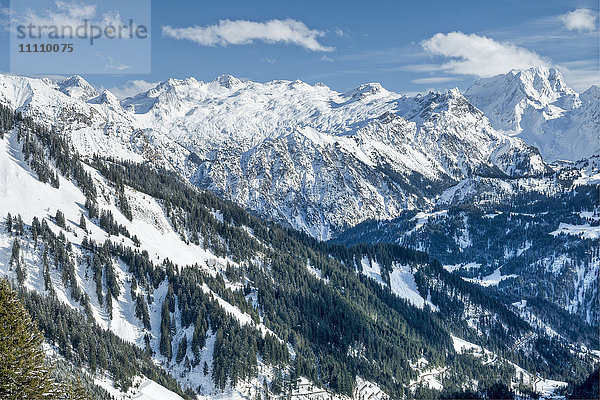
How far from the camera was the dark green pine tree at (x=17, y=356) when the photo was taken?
Answer: 39281 millimetres

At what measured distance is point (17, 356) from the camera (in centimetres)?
3966

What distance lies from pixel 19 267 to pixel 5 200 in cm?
4025

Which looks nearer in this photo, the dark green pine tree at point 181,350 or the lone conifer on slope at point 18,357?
the lone conifer on slope at point 18,357

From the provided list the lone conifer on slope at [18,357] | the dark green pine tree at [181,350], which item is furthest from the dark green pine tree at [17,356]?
the dark green pine tree at [181,350]

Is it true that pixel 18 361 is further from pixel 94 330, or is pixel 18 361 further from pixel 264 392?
pixel 264 392

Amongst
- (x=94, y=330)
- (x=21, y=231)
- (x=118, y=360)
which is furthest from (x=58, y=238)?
(x=118, y=360)

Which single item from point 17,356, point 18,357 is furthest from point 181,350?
point 17,356

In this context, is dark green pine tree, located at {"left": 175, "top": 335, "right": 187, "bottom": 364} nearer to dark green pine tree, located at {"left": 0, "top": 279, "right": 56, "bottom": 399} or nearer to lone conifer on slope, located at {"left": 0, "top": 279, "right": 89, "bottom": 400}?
lone conifer on slope, located at {"left": 0, "top": 279, "right": 89, "bottom": 400}

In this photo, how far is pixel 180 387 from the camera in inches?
6885

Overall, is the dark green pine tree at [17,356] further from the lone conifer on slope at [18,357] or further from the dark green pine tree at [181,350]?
the dark green pine tree at [181,350]

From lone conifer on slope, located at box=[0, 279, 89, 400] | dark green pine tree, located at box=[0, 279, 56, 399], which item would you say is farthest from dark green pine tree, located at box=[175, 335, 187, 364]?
dark green pine tree, located at box=[0, 279, 56, 399]

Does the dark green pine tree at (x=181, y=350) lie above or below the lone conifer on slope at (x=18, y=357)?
below

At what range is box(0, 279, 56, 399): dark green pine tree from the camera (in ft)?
129

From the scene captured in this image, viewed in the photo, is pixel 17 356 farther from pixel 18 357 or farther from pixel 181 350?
pixel 181 350
